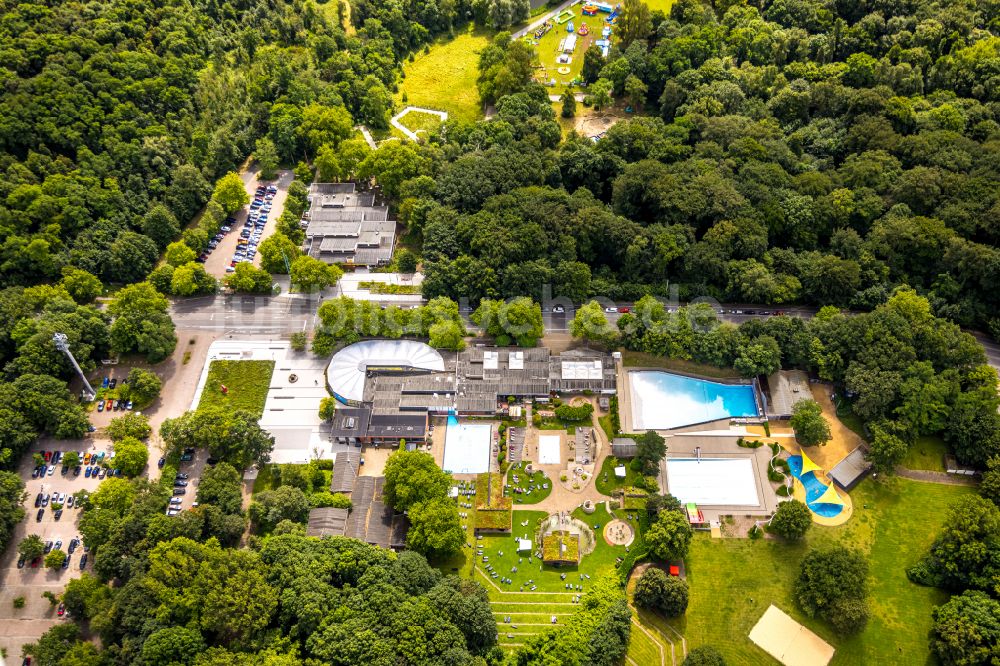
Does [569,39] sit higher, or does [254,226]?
[569,39]

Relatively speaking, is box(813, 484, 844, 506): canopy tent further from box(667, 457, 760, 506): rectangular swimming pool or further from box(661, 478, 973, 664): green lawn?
box(667, 457, 760, 506): rectangular swimming pool

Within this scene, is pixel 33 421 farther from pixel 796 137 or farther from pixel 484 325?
pixel 796 137

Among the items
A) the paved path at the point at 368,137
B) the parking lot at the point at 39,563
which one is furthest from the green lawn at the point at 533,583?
the paved path at the point at 368,137

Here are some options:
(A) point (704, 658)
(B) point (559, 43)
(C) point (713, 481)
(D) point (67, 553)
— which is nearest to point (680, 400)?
(C) point (713, 481)

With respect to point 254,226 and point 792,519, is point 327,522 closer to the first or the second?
point 792,519

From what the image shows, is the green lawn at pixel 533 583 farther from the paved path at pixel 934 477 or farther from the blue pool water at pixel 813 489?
the paved path at pixel 934 477

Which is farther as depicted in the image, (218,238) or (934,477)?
(218,238)

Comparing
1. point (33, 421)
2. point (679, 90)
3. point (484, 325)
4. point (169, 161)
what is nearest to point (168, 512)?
point (33, 421)
